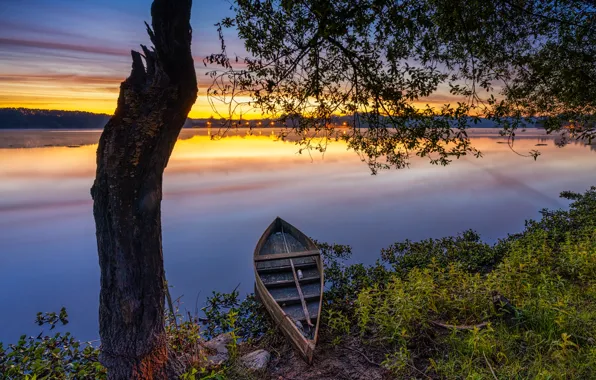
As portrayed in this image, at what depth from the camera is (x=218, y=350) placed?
6582 millimetres

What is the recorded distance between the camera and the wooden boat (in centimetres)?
685

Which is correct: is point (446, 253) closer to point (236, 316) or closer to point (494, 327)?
point (494, 327)

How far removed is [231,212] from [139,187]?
687 inches

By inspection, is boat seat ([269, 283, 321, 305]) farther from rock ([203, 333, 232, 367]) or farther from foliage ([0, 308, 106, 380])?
foliage ([0, 308, 106, 380])

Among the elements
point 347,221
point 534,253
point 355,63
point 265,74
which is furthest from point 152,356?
point 347,221

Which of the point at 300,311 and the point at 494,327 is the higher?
the point at 494,327

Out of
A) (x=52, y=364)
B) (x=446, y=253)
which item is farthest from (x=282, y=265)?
(x=446, y=253)

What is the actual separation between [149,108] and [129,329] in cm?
296

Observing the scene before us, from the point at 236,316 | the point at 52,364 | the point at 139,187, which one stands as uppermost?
the point at 139,187

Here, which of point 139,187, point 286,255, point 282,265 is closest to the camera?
point 139,187

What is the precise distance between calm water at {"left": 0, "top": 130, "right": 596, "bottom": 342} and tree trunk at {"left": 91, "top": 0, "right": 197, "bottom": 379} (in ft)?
18.9

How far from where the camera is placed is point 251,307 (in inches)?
374

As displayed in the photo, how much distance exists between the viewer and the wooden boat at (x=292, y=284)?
6848 millimetres

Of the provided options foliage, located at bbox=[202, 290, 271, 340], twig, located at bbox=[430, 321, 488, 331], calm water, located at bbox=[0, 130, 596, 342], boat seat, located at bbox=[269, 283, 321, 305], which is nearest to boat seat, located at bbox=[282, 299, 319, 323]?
boat seat, located at bbox=[269, 283, 321, 305]
